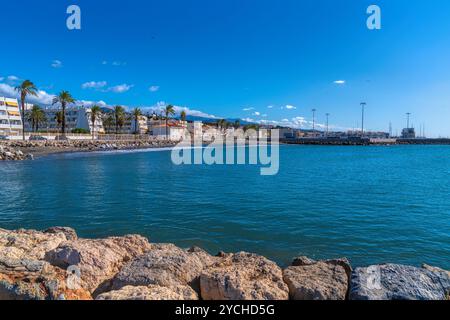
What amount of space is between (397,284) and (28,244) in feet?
29.5

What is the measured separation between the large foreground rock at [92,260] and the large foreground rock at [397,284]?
5223 millimetres

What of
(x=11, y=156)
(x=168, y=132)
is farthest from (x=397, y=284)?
(x=168, y=132)

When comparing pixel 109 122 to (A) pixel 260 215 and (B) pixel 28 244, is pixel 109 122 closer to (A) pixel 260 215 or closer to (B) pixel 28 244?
(A) pixel 260 215

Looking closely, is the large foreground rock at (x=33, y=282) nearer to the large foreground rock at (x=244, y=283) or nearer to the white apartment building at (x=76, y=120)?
the large foreground rock at (x=244, y=283)

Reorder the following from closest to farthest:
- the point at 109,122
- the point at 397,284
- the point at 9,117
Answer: the point at 397,284
the point at 9,117
the point at 109,122

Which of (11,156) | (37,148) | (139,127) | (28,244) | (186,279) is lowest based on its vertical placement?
(186,279)

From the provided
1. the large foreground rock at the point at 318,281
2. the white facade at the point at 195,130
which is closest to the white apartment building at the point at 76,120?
the white facade at the point at 195,130

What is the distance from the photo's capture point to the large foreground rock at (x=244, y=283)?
6004mm

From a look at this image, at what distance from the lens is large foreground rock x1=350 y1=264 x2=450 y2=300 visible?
6.41 meters

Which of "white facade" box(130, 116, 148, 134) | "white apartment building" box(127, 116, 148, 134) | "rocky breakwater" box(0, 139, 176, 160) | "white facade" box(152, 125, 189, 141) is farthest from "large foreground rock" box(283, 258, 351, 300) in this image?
"white facade" box(130, 116, 148, 134)

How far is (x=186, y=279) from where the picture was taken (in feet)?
23.0

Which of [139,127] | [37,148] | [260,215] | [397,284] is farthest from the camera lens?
[139,127]

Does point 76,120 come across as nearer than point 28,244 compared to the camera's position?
No
